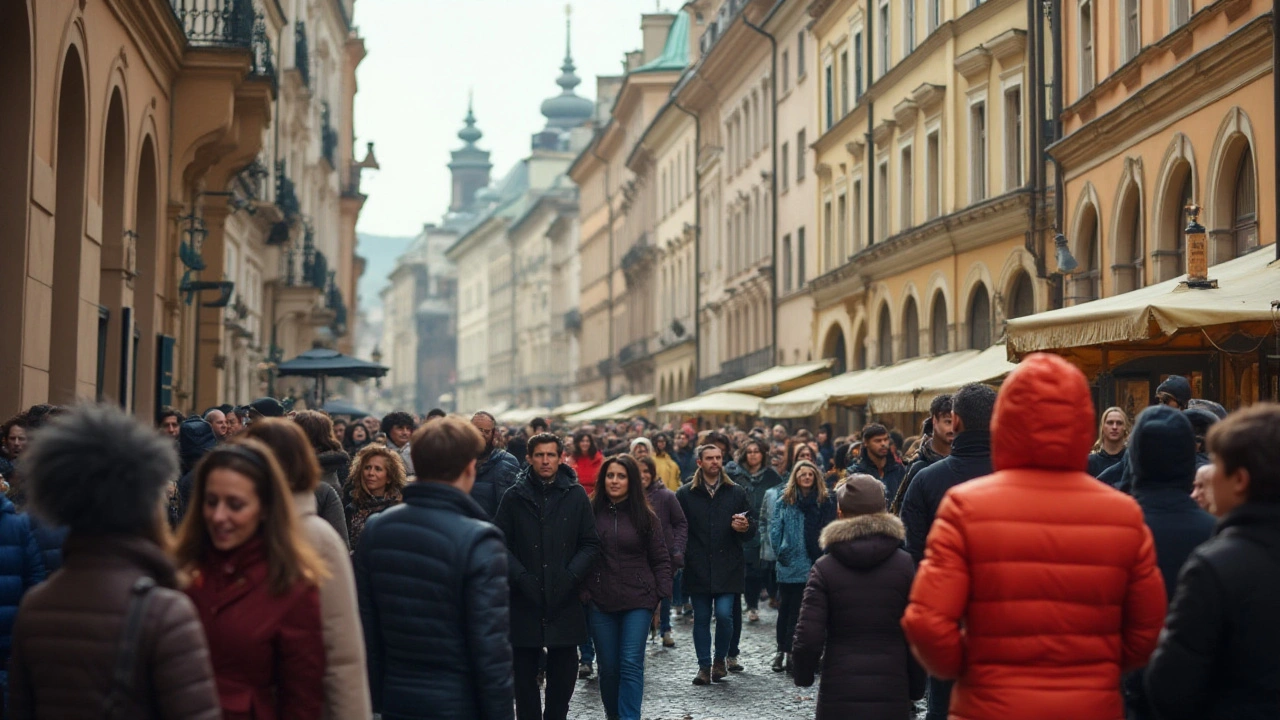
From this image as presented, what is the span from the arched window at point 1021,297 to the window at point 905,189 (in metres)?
6.08

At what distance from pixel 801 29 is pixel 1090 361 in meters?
28.2

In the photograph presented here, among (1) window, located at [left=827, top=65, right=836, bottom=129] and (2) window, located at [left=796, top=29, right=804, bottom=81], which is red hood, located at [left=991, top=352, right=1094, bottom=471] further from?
(2) window, located at [left=796, top=29, right=804, bottom=81]

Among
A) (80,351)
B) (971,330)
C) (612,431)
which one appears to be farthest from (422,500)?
(612,431)

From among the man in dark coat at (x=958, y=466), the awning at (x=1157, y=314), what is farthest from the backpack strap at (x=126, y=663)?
the awning at (x=1157, y=314)

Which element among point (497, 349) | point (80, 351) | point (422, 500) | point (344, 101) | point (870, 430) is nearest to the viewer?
point (422, 500)

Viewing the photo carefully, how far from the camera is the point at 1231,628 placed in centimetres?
504

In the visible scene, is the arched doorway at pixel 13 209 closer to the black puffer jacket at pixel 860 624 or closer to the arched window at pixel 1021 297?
the black puffer jacket at pixel 860 624

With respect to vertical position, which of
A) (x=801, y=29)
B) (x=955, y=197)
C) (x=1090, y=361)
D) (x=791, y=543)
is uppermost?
(x=801, y=29)

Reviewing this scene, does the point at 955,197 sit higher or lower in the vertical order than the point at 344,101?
lower

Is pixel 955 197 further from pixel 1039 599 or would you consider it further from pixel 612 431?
pixel 1039 599

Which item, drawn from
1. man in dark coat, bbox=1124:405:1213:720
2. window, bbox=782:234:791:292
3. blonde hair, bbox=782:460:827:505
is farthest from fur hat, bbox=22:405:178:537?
window, bbox=782:234:791:292

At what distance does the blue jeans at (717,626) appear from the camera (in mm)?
14266

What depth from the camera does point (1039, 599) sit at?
537cm

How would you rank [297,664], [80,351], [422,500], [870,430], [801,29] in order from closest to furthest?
1. [297,664]
2. [422,500]
3. [870,430]
4. [80,351]
5. [801,29]
